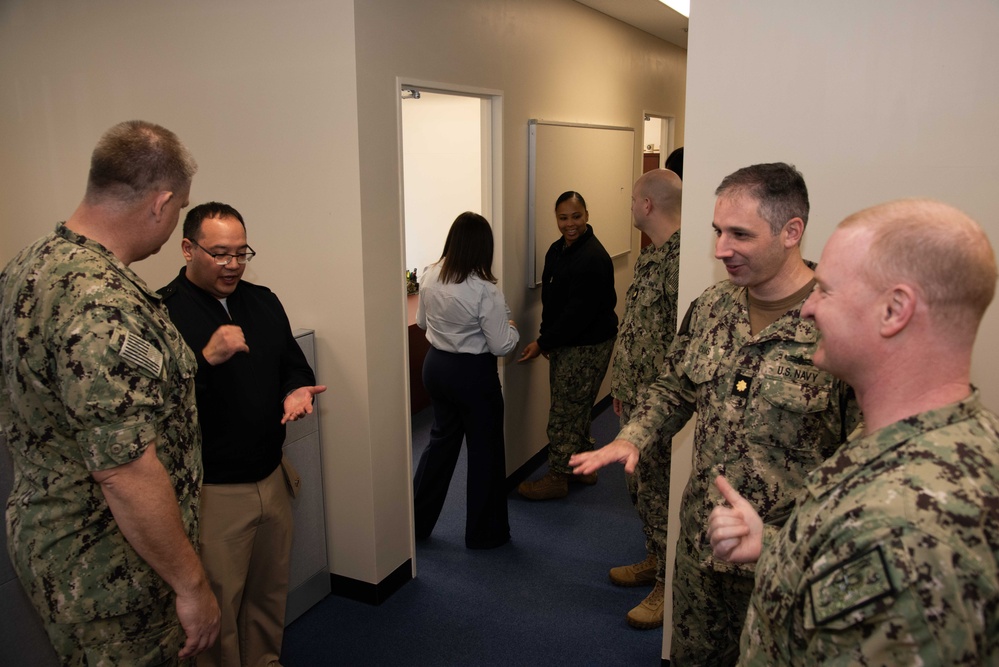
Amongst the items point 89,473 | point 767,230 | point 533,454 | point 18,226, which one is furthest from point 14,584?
point 533,454

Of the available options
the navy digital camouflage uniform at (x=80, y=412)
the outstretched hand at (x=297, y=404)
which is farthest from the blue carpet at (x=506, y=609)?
the navy digital camouflage uniform at (x=80, y=412)

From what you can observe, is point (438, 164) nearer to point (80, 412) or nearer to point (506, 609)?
point (506, 609)

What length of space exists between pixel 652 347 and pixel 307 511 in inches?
60.1

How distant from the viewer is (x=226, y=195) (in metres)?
2.90

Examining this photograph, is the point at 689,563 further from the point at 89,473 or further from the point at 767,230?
the point at 89,473

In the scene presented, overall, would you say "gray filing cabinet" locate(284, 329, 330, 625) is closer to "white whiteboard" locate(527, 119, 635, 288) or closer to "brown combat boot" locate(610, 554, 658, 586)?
"brown combat boot" locate(610, 554, 658, 586)

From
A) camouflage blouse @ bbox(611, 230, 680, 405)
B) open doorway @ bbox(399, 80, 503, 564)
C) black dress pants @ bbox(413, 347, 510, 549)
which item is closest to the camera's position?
camouflage blouse @ bbox(611, 230, 680, 405)

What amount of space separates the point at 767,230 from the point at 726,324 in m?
0.26

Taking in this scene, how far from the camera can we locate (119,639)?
61.1 inches

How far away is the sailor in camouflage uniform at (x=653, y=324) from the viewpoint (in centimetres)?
294

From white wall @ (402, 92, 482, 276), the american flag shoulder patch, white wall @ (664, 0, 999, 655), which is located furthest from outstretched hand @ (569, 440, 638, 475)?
white wall @ (402, 92, 482, 276)

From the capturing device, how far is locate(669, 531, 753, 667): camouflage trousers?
183cm

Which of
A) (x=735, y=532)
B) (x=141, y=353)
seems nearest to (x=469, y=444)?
(x=141, y=353)

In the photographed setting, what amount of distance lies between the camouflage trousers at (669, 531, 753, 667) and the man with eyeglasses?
1.14 m
